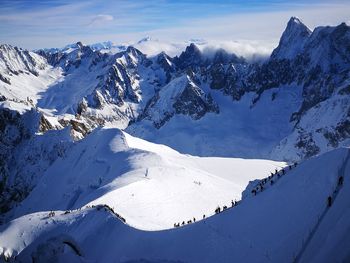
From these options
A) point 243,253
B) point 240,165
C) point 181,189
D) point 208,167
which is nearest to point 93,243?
point 243,253

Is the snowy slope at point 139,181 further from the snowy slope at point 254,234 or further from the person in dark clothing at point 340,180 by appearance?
the person in dark clothing at point 340,180

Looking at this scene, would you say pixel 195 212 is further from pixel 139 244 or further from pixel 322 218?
pixel 322 218

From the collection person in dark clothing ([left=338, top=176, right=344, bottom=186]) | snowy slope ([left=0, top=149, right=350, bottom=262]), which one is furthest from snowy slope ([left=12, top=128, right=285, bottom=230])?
person in dark clothing ([left=338, top=176, right=344, bottom=186])

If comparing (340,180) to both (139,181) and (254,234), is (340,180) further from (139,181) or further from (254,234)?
(139,181)

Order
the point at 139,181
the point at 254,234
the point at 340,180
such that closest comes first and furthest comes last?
1. the point at 340,180
2. the point at 254,234
3. the point at 139,181

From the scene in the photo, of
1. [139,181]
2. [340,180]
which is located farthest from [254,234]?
[139,181]

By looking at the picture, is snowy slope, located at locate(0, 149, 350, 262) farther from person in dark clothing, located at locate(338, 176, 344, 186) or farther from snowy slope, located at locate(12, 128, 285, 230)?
snowy slope, located at locate(12, 128, 285, 230)

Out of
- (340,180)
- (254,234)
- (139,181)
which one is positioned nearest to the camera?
(340,180)
